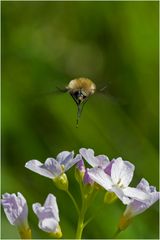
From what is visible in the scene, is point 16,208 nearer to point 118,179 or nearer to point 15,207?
point 15,207

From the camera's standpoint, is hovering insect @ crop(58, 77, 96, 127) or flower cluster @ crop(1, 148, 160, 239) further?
hovering insect @ crop(58, 77, 96, 127)

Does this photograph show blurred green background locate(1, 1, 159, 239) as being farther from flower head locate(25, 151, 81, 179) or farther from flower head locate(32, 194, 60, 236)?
flower head locate(32, 194, 60, 236)

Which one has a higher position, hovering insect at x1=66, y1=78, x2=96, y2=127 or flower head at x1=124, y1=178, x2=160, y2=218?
hovering insect at x1=66, y1=78, x2=96, y2=127

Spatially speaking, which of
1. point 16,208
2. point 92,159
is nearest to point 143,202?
point 92,159

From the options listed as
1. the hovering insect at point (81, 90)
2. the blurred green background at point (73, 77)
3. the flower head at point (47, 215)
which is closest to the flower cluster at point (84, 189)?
the flower head at point (47, 215)

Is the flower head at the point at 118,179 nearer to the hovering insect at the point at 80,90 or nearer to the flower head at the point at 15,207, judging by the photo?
the flower head at the point at 15,207

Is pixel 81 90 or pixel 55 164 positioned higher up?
pixel 81 90

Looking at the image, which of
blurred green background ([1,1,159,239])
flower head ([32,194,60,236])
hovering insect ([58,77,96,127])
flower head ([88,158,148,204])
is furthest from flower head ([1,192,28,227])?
blurred green background ([1,1,159,239])
